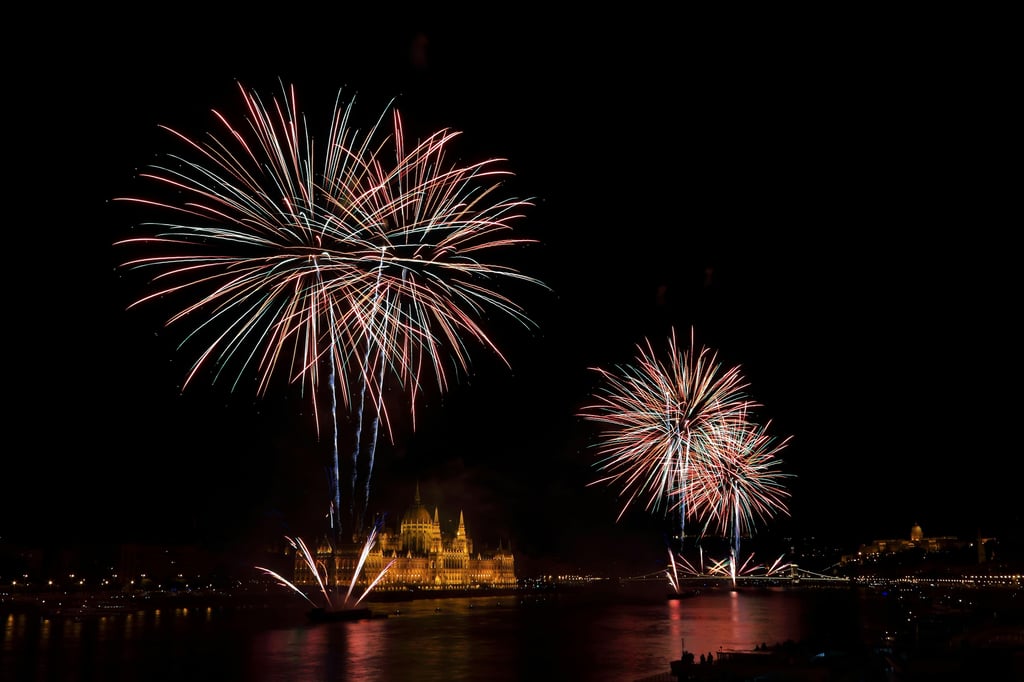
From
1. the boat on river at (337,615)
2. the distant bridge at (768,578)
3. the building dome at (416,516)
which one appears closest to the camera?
the boat on river at (337,615)

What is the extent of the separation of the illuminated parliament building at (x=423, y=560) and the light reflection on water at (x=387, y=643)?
48.6 meters

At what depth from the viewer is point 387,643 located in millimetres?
27094

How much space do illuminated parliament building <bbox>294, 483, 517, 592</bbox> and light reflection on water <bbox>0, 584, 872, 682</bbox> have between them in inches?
1914

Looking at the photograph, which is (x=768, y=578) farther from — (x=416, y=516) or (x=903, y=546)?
(x=903, y=546)

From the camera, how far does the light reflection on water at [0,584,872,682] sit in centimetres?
2091

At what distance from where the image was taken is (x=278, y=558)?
287 ft

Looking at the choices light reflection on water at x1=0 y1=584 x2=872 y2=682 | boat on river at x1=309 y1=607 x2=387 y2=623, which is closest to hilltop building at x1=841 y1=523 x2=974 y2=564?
light reflection on water at x1=0 y1=584 x2=872 y2=682

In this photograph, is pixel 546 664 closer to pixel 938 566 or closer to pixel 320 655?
pixel 320 655

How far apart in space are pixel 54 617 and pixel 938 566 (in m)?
85.8

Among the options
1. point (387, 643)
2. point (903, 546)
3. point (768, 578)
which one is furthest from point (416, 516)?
point (387, 643)

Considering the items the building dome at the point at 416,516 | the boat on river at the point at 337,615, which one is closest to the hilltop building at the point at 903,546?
the building dome at the point at 416,516

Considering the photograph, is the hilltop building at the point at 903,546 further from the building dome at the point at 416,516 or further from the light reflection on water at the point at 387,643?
the light reflection on water at the point at 387,643

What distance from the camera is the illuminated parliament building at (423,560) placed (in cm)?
9056

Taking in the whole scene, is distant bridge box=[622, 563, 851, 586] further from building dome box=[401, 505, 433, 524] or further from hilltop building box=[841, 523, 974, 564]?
building dome box=[401, 505, 433, 524]
